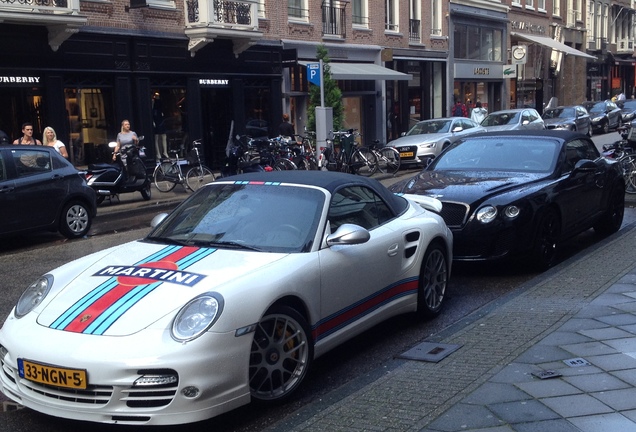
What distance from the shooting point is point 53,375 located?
428 cm

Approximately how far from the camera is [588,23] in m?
59.2

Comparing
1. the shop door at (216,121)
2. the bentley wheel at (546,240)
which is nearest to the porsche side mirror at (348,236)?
the bentley wheel at (546,240)

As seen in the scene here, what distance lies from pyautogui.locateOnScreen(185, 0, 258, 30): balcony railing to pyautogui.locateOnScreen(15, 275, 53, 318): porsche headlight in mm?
18512

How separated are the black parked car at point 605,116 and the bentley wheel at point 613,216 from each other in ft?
98.7

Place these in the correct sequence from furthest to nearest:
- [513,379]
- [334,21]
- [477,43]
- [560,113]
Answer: [477,43], [560,113], [334,21], [513,379]

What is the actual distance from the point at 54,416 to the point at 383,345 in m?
2.68

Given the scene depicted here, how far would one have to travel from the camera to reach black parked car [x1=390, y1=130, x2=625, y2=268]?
819 cm

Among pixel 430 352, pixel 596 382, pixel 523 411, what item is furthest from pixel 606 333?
pixel 523 411

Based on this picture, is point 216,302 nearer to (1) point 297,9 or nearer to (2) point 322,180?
(2) point 322,180

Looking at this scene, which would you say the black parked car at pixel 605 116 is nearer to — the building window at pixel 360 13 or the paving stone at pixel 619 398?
the building window at pixel 360 13

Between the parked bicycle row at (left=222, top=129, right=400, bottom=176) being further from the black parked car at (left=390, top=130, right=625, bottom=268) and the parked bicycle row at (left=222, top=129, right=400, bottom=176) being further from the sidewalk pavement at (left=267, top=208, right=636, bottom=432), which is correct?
the sidewalk pavement at (left=267, top=208, right=636, bottom=432)

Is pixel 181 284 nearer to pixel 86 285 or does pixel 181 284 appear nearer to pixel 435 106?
pixel 86 285

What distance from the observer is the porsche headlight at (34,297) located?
4863 millimetres

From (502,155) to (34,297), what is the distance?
6.39 metres
